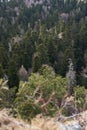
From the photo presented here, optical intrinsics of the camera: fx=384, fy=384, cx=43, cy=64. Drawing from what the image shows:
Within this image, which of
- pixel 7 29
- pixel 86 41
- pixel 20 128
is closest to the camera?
pixel 20 128

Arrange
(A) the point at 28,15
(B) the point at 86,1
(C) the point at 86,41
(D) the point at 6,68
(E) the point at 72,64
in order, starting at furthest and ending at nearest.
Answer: (B) the point at 86,1 < (A) the point at 28,15 < (C) the point at 86,41 < (E) the point at 72,64 < (D) the point at 6,68

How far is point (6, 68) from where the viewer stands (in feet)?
183

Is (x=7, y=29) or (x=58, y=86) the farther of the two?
(x=7, y=29)


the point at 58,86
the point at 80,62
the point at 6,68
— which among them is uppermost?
the point at 58,86

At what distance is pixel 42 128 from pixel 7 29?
4409 inches

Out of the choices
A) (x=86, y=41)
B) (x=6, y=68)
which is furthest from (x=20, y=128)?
(x=86, y=41)

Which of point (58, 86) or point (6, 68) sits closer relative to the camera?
point (58, 86)

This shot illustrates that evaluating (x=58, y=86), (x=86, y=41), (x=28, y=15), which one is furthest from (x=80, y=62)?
(x=28, y=15)

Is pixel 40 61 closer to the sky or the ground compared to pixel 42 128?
closer to the ground

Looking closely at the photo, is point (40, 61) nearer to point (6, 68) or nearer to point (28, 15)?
point (6, 68)

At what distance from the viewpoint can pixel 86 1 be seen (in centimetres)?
18212

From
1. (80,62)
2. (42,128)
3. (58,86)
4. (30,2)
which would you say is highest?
(42,128)

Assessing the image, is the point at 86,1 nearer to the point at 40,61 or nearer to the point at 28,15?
the point at 28,15

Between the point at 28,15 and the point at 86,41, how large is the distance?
261 feet
